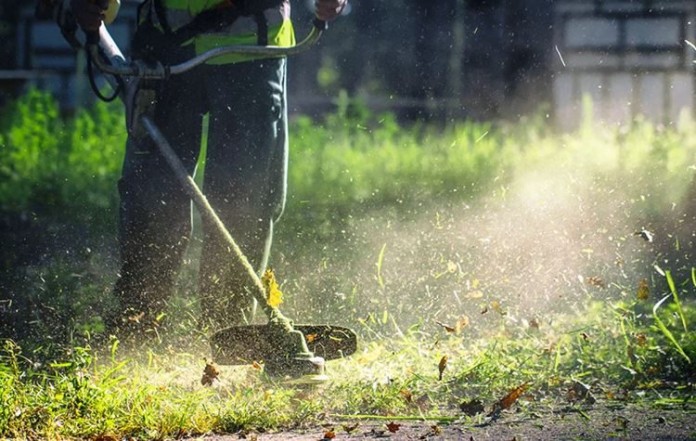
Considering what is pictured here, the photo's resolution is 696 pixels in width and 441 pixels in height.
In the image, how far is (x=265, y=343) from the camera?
167 inches

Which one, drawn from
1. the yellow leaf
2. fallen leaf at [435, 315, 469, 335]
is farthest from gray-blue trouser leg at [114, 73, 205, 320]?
fallen leaf at [435, 315, 469, 335]

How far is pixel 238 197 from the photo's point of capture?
4934mm

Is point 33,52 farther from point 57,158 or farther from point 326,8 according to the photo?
point 326,8

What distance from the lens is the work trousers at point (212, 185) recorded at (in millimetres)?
4875

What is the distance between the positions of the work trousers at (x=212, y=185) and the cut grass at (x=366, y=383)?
372 millimetres

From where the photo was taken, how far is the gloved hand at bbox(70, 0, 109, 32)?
14.8ft

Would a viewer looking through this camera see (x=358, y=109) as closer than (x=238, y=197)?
No

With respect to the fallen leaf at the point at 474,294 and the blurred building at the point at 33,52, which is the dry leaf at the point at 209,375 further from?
the blurred building at the point at 33,52

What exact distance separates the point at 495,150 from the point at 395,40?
3313 millimetres

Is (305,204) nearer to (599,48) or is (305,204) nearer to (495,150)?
(495,150)

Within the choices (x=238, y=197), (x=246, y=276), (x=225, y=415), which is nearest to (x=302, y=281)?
(x=238, y=197)

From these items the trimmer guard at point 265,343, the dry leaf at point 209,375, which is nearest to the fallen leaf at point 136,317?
the trimmer guard at point 265,343

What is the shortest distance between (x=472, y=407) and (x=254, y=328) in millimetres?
787

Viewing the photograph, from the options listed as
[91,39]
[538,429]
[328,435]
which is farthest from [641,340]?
[91,39]
